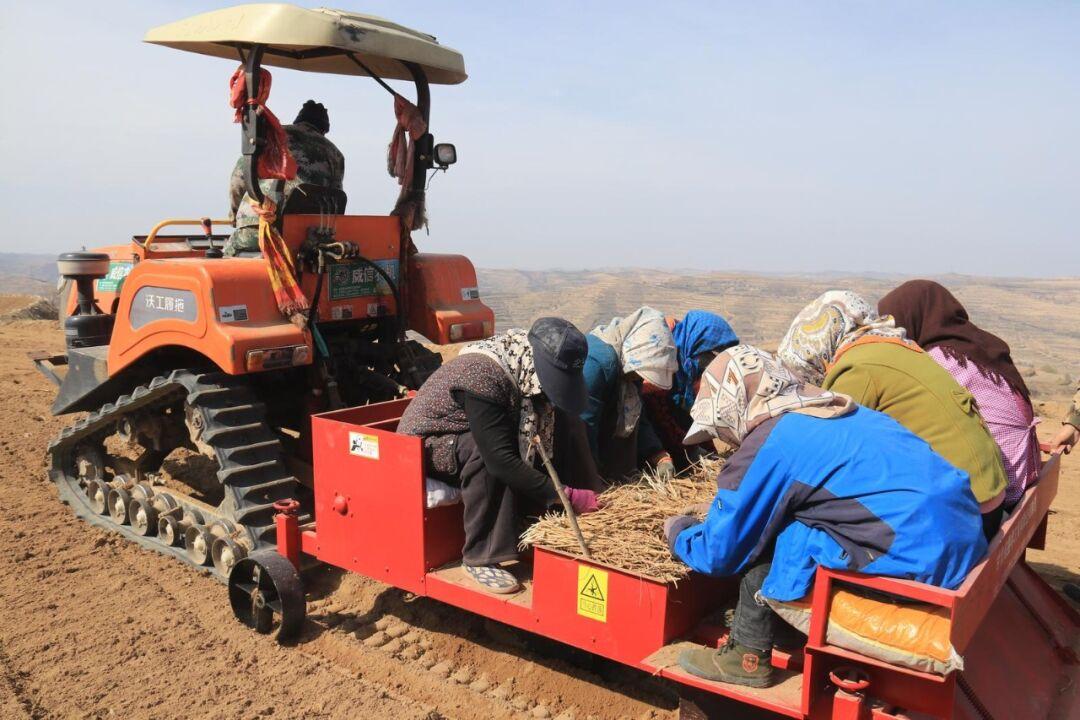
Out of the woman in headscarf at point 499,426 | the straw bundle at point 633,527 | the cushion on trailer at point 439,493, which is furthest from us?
the cushion on trailer at point 439,493

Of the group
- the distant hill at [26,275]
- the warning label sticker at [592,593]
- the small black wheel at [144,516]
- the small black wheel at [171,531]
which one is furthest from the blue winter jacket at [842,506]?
the distant hill at [26,275]

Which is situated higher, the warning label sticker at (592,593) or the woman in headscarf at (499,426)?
the woman in headscarf at (499,426)

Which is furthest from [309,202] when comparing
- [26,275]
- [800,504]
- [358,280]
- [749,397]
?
[26,275]

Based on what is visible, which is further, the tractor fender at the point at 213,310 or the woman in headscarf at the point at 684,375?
the woman in headscarf at the point at 684,375

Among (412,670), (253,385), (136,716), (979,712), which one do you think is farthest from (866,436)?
(253,385)

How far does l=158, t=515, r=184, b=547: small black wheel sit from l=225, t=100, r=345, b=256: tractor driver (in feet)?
5.74

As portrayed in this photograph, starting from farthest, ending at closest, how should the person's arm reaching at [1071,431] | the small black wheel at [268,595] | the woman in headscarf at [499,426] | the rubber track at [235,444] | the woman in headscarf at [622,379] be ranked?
1. the rubber track at [235,444]
2. the person's arm reaching at [1071,431]
3. the woman in headscarf at [622,379]
4. the small black wheel at [268,595]
5. the woman in headscarf at [499,426]

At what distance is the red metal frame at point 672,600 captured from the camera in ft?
8.89

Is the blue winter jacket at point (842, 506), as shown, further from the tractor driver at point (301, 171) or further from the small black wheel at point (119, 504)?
the small black wheel at point (119, 504)

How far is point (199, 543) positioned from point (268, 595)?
106 centimetres

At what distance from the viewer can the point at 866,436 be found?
109 inches

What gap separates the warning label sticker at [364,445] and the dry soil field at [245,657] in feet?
3.36

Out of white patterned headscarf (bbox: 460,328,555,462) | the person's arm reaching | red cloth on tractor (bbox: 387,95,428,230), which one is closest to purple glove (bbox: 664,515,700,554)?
white patterned headscarf (bbox: 460,328,555,462)

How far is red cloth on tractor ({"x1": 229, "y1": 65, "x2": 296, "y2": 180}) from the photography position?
16.8 feet
